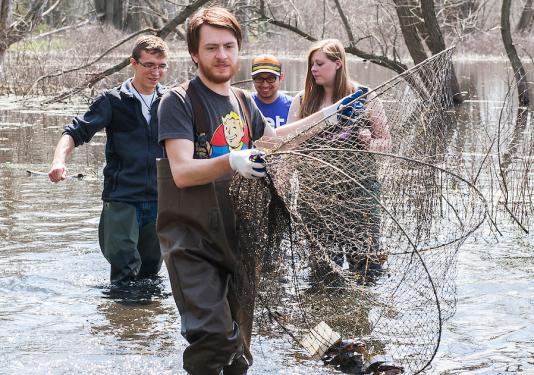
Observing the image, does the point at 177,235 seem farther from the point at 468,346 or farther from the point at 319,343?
the point at 468,346

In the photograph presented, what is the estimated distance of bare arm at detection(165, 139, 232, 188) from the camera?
13.5 feet

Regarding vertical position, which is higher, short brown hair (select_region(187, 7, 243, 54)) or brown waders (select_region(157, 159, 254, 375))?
short brown hair (select_region(187, 7, 243, 54))

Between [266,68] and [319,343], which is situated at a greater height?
[266,68]

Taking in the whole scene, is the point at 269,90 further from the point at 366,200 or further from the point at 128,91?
the point at 366,200

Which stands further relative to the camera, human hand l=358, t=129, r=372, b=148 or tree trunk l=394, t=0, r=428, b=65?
tree trunk l=394, t=0, r=428, b=65

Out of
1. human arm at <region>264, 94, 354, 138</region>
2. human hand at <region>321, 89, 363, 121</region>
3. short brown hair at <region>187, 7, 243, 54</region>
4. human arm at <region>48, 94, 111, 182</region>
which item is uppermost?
short brown hair at <region>187, 7, 243, 54</region>

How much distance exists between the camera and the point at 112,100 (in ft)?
22.3

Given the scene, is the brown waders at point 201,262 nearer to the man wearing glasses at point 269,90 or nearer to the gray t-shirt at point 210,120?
the gray t-shirt at point 210,120

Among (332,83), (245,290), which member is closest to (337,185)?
(245,290)

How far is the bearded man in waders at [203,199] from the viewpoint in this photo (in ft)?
13.9

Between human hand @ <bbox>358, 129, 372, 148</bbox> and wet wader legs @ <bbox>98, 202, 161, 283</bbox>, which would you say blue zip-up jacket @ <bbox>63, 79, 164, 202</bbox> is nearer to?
wet wader legs @ <bbox>98, 202, 161, 283</bbox>

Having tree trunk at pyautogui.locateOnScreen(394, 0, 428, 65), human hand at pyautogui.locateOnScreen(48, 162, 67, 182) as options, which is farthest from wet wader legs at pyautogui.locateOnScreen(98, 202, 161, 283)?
tree trunk at pyautogui.locateOnScreen(394, 0, 428, 65)

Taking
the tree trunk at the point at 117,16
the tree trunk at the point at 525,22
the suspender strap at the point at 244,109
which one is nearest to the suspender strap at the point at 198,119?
the suspender strap at the point at 244,109

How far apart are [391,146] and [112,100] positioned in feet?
7.08
